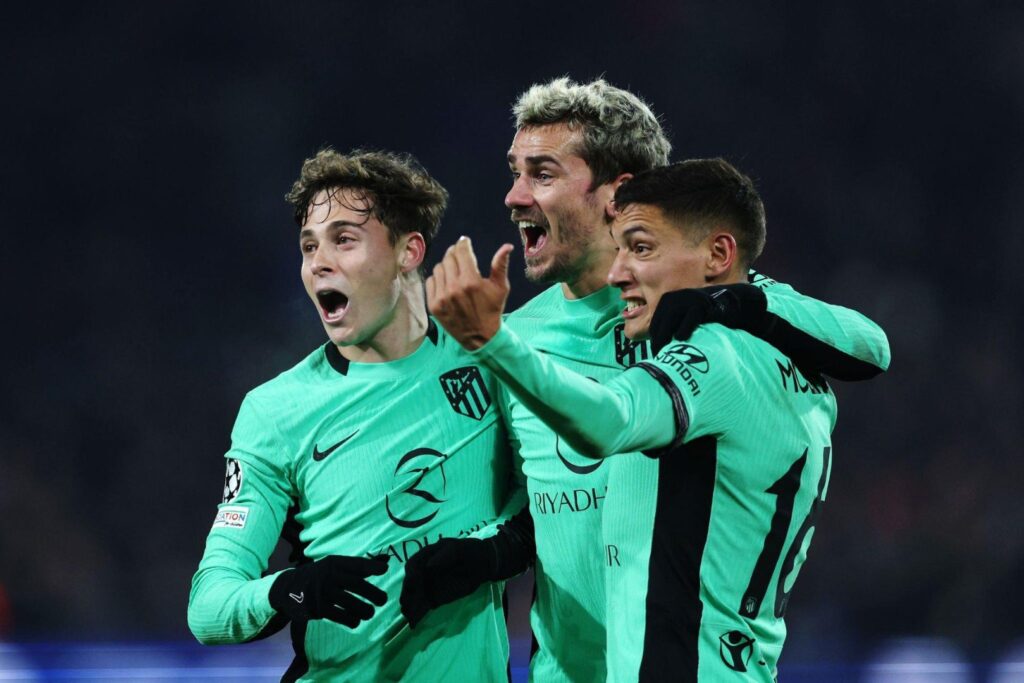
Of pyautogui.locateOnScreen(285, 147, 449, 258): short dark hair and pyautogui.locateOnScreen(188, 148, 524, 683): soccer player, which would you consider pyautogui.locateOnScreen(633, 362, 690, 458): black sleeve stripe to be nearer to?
pyautogui.locateOnScreen(188, 148, 524, 683): soccer player

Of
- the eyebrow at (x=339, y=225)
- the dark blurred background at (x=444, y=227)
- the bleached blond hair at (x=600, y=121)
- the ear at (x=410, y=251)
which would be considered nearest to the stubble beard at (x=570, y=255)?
the bleached blond hair at (x=600, y=121)

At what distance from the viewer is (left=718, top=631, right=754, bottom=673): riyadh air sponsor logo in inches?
82.4

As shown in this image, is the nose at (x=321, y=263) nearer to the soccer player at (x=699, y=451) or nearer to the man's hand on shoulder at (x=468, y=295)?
the soccer player at (x=699, y=451)

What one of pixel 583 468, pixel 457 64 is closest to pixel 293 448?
pixel 583 468

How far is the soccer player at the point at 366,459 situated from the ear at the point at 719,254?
78 cm

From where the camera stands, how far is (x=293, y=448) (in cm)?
279

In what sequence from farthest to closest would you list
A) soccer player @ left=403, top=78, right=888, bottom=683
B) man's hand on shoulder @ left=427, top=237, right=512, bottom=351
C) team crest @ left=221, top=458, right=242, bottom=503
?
team crest @ left=221, top=458, right=242, bottom=503, soccer player @ left=403, top=78, right=888, bottom=683, man's hand on shoulder @ left=427, top=237, right=512, bottom=351

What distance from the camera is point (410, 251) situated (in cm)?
297

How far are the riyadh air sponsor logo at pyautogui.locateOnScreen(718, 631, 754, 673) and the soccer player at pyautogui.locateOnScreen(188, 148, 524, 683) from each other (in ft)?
2.65

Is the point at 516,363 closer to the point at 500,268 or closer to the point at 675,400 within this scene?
the point at 500,268

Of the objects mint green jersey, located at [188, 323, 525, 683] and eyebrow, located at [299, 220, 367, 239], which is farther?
eyebrow, located at [299, 220, 367, 239]

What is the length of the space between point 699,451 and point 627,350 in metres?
0.72

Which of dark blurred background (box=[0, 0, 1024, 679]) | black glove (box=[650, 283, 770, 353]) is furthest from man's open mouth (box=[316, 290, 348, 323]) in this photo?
dark blurred background (box=[0, 0, 1024, 679])

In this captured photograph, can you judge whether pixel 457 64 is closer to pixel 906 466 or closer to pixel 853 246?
pixel 853 246
